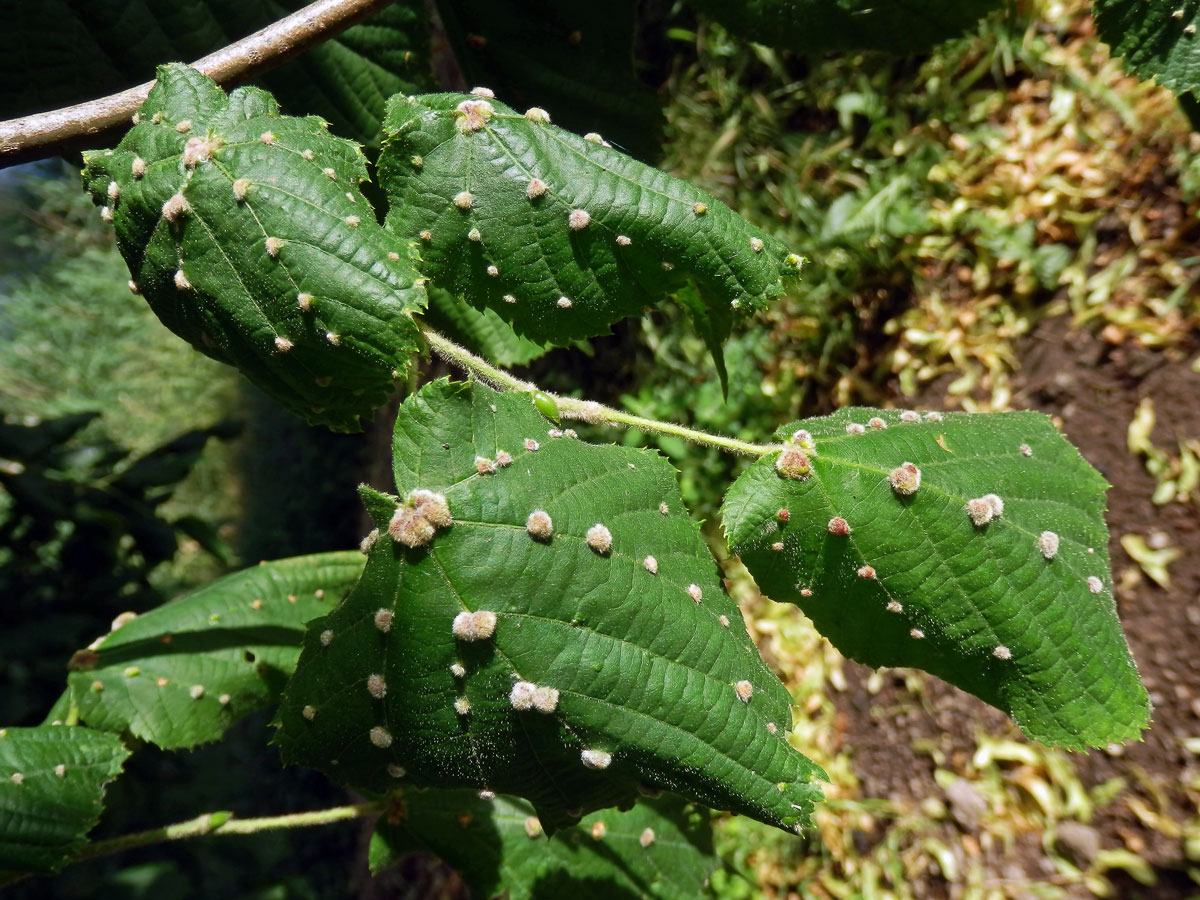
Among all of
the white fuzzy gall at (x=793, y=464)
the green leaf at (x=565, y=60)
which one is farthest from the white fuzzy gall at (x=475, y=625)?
the green leaf at (x=565, y=60)

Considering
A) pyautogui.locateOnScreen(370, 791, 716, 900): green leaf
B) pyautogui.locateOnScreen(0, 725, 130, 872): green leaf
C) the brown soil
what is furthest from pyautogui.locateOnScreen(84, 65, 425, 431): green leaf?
the brown soil

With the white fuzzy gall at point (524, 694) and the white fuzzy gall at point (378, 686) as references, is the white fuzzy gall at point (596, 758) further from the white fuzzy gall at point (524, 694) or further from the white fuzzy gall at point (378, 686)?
the white fuzzy gall at point (378, 686)

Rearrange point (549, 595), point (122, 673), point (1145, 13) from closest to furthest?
point (549, 595) → point (1145, 13) → point (122, 673)

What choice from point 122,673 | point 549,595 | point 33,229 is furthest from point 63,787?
point 33,229

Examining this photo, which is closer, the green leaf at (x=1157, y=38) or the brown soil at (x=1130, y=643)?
the green leaf at (x=1157, y=38)

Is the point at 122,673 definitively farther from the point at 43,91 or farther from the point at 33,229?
the point at 33,229

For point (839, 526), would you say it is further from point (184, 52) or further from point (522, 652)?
point (184, 52)

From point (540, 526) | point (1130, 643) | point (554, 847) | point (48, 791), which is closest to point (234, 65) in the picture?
point (540, 526)
